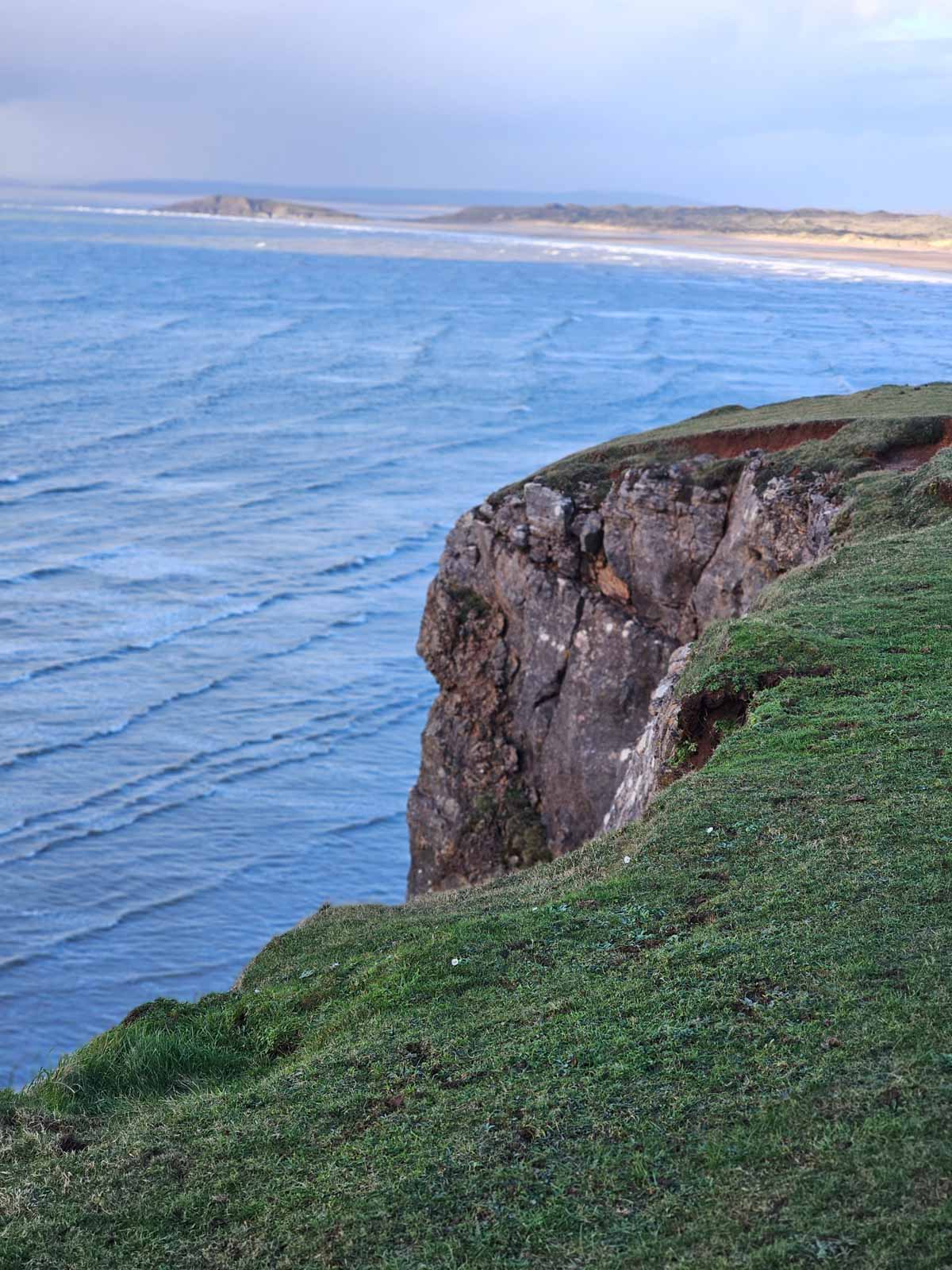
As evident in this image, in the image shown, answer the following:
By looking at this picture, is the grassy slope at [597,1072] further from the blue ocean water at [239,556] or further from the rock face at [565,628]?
the blue ocean water at [239,556]

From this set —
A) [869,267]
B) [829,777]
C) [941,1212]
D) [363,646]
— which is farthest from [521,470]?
[869,267]

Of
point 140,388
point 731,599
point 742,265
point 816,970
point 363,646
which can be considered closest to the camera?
point 816,970

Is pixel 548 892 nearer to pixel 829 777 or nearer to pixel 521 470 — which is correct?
pixel 829 777

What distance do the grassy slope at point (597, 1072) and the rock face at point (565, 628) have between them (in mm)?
8940

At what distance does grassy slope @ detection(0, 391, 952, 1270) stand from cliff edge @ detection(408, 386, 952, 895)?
9165 millimetres

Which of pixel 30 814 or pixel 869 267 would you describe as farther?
pixel 869 267

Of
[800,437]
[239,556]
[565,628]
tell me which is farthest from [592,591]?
[239,556]

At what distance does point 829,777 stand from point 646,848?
1.57 m

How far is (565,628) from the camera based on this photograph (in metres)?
21.5

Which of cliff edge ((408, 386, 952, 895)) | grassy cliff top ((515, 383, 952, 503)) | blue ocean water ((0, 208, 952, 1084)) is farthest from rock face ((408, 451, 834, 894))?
blue ocean water ((0, 208, 952, 1084))

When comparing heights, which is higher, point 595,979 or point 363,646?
point 595,979

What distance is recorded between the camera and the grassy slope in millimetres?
5492

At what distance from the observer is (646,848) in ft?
30.5

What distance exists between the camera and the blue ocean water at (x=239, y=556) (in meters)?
23.5
